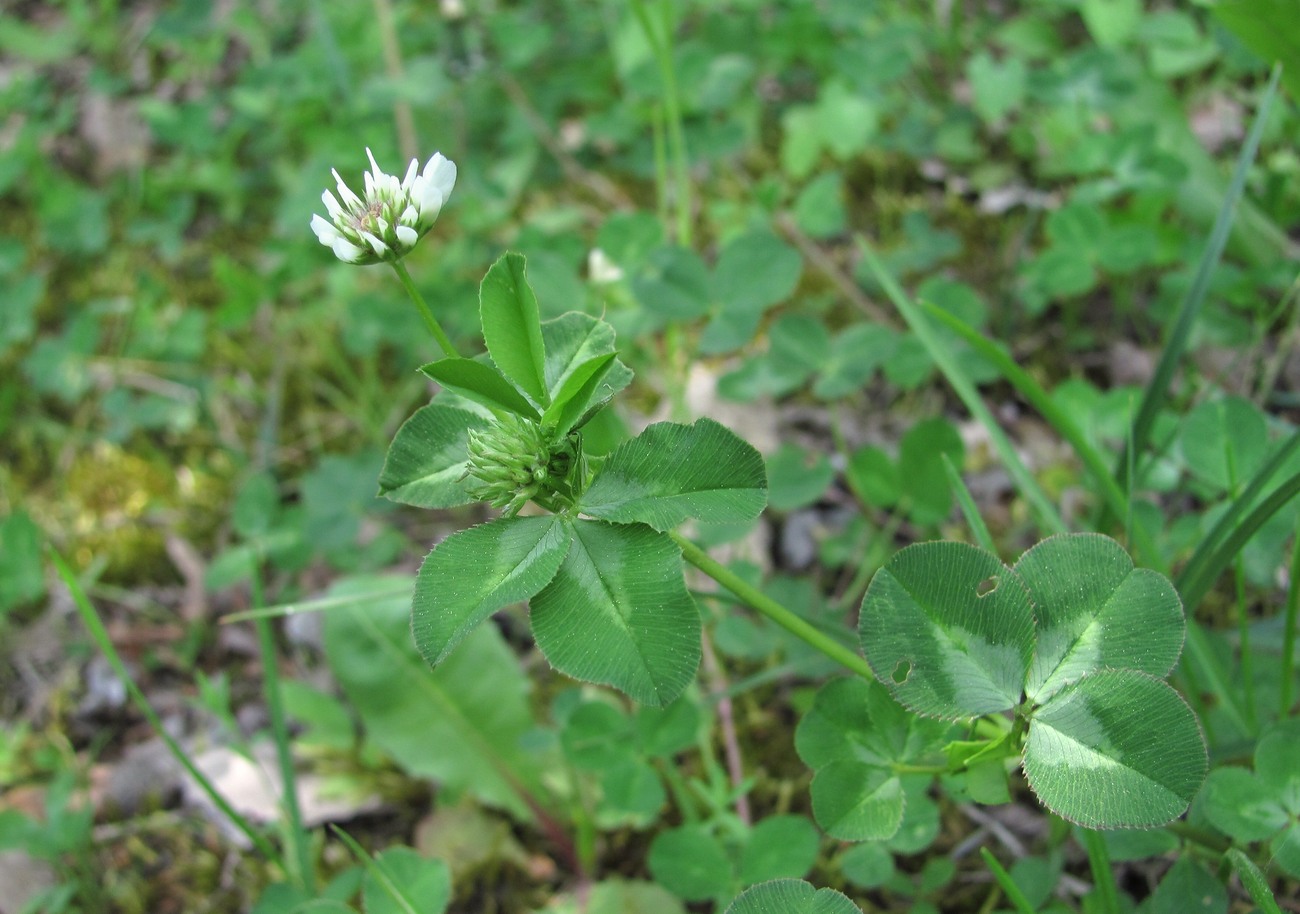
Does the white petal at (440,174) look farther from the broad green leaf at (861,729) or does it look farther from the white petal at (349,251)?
the broad green leaf at (861,729)

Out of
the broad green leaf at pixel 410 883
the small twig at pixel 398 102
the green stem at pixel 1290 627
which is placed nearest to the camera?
the green stem at pixel 1290 627

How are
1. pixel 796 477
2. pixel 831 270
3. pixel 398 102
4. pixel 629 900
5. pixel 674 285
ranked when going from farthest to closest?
pixel 398 102
pixel 831 270
pixel 674 285
pixel 796 477
pixel 629 900

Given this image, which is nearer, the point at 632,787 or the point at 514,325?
the point at 514,325

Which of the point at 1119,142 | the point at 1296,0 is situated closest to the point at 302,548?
the point at 1119,142

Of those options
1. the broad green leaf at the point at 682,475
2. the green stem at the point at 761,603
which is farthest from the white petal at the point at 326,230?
the green stem at the point at 761,603

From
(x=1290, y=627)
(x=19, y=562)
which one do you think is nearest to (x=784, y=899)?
(x=1290, y=627)

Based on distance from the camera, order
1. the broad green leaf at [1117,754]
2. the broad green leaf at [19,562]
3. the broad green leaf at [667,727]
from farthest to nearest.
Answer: the broad green leaf at [19,562], the broad green leaf at [667,727], the broad green leaf at [1117,754]

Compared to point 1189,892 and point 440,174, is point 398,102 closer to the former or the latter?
point 440,174
